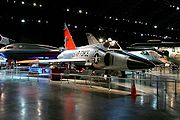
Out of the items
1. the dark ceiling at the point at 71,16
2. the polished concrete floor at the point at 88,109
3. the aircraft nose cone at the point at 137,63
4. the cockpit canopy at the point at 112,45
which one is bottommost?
the polished concrete floor at the point at 88,109

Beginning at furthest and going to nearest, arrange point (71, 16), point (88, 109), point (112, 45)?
1. point (71, 16)
2. point (112, 45)
3. point (88, 109)

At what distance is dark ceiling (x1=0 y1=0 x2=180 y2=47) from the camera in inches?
1563

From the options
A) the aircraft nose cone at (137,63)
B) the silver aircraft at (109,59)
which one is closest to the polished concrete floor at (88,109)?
the aircraft nose cone at (137,63)

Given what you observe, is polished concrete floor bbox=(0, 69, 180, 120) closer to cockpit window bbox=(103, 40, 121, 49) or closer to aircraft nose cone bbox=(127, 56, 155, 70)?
aircraft nose cone bbox=(127, 56, 155, 70)

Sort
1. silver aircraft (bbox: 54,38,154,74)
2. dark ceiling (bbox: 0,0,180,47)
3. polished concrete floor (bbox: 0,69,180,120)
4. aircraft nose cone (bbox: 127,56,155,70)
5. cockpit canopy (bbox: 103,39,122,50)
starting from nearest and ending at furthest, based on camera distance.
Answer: polished concrete floor (bbox: 0,69,180,120) → aircraft nose cone (bbox: 127,56,155,70) → silver aircraft (bbox: 54,38,154,74) → cockpit canopy (bbox: 103,39,122,50) → dark ceiling (bbox: 0,0,180,47)

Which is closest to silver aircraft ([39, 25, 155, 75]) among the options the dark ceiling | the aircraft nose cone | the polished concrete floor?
the aircraft nose cone

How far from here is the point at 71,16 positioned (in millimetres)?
43656

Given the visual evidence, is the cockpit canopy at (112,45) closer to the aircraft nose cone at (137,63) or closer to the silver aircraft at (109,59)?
the silver aircraft at (109,59)

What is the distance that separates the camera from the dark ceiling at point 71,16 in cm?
3969

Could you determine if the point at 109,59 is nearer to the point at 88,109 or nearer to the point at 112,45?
the point at 112,45

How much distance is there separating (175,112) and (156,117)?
959 mm

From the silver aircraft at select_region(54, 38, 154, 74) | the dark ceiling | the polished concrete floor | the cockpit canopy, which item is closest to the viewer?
the polished concrete floor

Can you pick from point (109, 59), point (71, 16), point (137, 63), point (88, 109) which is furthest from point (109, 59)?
point (71, 16)

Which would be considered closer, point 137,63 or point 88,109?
point 88,109
